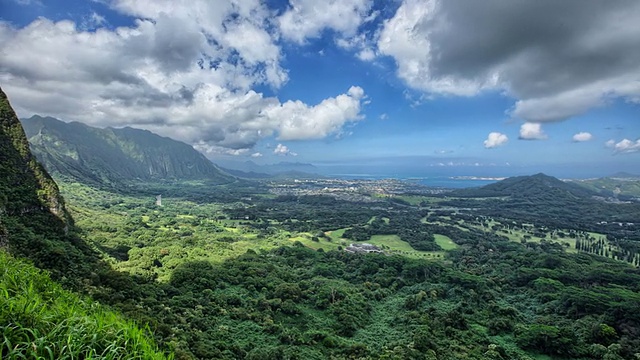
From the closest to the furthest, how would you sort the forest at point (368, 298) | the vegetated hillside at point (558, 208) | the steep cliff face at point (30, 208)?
the forest at point (368, 298), the steep cliff face at point (30, 208), the vegetated hillside at point (558, 208)

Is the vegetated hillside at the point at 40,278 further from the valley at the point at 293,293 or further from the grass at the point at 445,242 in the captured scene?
the grass at the point at 445,242

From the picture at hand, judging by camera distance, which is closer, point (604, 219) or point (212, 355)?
point (212, 355)

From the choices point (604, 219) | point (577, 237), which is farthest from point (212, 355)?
point (604, 219)

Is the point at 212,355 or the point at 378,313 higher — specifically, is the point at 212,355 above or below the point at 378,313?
above

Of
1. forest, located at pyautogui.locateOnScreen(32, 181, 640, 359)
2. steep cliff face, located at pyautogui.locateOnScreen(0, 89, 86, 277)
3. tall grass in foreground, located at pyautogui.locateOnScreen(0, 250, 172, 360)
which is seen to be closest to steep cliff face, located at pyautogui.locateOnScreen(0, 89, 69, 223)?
steep cliff face, located at pyautogui.locateOnScreen(0, 89, 86, 277)

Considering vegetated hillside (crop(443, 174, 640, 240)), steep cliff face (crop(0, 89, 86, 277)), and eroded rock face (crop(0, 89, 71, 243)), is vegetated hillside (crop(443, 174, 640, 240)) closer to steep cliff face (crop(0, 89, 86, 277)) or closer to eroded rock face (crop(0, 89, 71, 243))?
steep cliff face (crop(0, 89, 86, 277))

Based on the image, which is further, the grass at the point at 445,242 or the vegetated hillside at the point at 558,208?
the vegetated hillside at the point at 558,208

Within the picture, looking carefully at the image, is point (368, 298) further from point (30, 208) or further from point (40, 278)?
point (30, 208)

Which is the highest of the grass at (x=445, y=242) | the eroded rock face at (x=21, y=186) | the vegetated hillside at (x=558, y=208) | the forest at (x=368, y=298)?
the eroded rock face at (x=21, y=186)

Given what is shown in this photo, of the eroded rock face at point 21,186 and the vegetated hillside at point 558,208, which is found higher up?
the eroded rock face at point 21,186

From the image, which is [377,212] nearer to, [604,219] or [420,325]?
[604,219]

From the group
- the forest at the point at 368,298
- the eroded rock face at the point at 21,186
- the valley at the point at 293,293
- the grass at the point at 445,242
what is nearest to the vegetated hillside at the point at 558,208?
the valley at the point at 293,293
